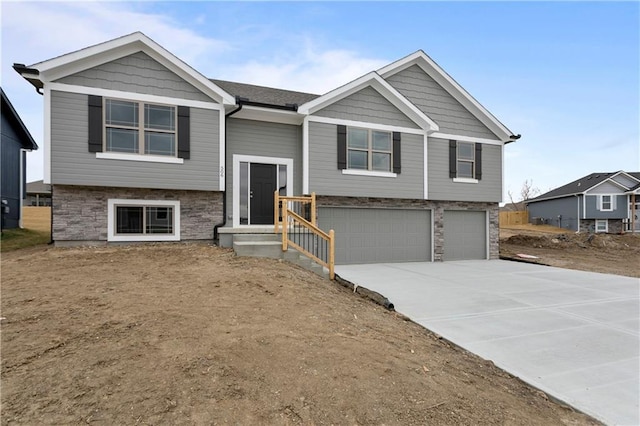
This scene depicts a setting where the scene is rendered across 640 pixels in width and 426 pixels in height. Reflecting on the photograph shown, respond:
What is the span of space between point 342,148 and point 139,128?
5.67 m

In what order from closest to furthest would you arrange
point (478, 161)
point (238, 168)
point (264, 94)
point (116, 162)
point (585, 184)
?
1. point (116, 162)
2. point (238, 168)
3. point (264, 94)
4. point (478, 161)
5. point (585, 184)

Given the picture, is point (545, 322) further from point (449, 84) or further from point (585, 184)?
point (585, 184)

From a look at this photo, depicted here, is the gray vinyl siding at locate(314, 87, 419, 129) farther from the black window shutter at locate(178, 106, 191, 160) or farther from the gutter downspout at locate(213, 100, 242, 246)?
the black window shutter at locate(178, 106, 191, 160)

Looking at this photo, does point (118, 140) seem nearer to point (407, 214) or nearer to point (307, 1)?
point (307, 1)

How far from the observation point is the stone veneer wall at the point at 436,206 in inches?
432

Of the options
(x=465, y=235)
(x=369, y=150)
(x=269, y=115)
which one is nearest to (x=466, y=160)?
(x=465, y=235)

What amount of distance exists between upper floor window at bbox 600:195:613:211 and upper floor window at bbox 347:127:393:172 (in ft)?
88.2

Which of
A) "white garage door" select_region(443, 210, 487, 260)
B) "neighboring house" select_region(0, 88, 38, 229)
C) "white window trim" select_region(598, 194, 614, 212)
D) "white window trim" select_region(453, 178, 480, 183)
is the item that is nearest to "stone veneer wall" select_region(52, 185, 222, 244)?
"neighboring house" select_region(0, 88, 38, 229)

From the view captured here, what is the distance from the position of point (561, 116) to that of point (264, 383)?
22898mm

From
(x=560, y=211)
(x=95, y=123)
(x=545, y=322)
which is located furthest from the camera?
(x=560, y=211)

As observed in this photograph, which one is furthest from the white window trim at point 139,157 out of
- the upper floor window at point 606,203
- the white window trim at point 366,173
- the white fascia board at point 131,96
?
the upper floor window at point 606,203

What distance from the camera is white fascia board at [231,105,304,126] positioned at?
972 centimetres

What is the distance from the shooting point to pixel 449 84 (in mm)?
12484

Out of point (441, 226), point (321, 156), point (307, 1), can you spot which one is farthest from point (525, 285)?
point (307, 1)
